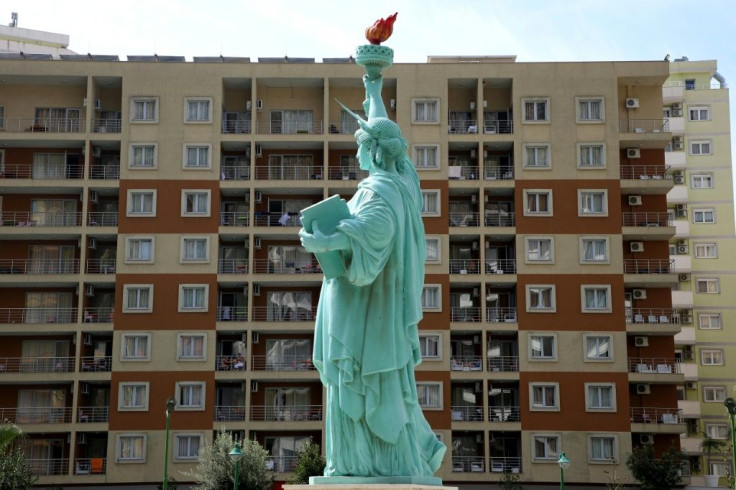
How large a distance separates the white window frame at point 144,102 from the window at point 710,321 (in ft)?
150

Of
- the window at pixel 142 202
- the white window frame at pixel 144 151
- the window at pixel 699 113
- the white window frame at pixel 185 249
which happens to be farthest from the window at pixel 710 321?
the white window frame at pixel 144 151

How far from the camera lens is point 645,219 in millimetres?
74438

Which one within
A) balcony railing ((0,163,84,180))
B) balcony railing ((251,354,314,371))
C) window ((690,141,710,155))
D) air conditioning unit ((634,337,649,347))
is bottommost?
balcony railing ((251,354,314,371))

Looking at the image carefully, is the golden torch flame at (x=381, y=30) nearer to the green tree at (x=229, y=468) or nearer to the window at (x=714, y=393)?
the green tree at (x=229, y=468)

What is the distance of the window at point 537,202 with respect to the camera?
72375mm

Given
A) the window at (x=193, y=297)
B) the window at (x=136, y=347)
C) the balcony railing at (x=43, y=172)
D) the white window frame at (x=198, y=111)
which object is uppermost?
the white window frame at (x=198, y=111)

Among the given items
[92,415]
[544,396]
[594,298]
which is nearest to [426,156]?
[594,298]

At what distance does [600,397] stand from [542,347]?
14.0ft

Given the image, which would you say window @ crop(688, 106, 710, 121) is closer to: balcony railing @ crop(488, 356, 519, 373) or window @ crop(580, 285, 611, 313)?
window @ crop(580, 285, 611, 313)

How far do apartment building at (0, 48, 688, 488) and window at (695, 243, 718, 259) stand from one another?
22929 mm

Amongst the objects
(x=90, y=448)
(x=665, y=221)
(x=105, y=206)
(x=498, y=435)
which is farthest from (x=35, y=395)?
(x=665, y=221)

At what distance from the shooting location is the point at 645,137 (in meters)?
73.8

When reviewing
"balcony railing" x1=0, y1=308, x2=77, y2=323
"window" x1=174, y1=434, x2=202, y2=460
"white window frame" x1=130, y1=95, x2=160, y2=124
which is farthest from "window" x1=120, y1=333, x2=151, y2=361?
"white window frame" x1=130, y1=95, x2=160, y2=124

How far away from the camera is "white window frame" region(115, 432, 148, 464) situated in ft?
226
